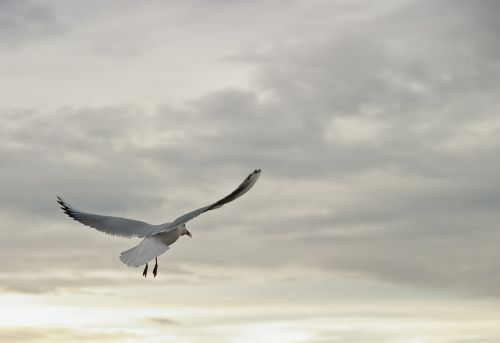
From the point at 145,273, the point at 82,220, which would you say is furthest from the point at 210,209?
the point at 82,220

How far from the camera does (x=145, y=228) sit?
36.7m

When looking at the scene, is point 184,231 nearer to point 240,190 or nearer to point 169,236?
point 169,236

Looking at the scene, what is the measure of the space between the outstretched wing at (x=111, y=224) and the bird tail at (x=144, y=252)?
2.40 m

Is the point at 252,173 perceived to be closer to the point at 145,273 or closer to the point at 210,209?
the point at 210,209

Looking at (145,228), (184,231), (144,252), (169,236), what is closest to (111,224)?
(145,228)

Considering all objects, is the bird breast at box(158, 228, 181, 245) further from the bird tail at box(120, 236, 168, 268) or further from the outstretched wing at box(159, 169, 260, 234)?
the outstretched wing at box(159, 169, 260, 234)

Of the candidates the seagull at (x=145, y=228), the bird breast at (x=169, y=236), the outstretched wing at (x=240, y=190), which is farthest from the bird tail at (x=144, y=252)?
the outstretched wing at (x=240, y=190)

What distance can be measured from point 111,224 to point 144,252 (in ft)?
20.6

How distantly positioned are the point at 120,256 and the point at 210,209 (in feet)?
11.6

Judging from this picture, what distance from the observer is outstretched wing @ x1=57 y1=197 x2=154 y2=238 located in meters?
36.7

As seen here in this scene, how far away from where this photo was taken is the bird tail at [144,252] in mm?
31250

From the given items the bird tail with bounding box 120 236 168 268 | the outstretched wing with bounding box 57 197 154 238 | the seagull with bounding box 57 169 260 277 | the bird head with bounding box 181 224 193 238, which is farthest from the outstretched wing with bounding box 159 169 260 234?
the outstretched wing with bounding box 57 197 154 238

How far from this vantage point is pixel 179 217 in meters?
33.7

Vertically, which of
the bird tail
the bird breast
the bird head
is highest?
the bird head
